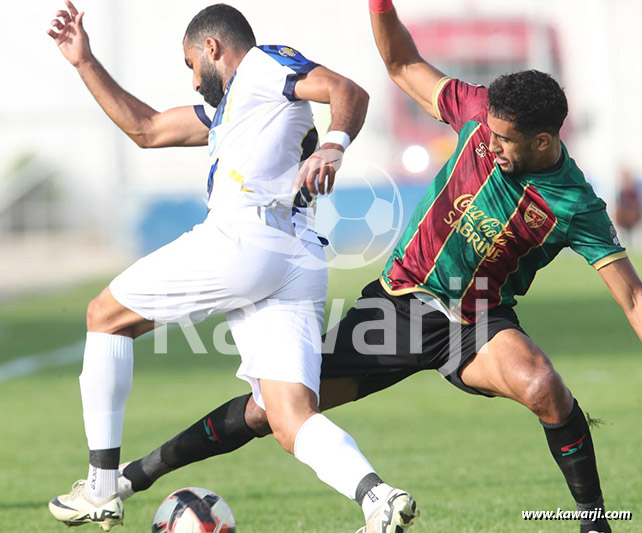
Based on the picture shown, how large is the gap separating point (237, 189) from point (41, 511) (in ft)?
8.88

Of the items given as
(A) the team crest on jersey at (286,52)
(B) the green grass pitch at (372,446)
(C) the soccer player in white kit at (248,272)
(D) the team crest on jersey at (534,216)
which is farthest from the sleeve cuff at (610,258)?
(A) the team crest on jersey at (286,52)

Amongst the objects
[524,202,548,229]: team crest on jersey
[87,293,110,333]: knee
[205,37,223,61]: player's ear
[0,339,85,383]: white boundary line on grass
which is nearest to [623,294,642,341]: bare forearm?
[524,202,548,229]: team crest on jersey

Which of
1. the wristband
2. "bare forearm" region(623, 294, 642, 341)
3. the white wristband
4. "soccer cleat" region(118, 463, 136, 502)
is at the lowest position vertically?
"soccer cleat" region(118, 463, 136, 502)

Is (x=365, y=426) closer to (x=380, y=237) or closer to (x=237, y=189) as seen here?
(x=237, y=189)

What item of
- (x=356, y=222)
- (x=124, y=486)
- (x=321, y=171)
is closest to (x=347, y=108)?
(x=321, y=171)

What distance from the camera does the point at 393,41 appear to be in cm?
542

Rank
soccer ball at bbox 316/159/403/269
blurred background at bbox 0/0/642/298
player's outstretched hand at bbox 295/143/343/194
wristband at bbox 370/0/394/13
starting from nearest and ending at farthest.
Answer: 1. player's outstretched hand at bbox 295/143/343/194
2. wristband at bbox 370/0/394/13
3. soccer ball at bbox 316/159/403/269
4. blurred background at bbox 0/0/642/298

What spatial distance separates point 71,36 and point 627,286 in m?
2.93

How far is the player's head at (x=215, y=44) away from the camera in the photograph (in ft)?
16.3

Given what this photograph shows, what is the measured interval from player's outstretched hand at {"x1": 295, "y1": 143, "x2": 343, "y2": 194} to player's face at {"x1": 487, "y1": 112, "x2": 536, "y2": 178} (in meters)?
0.91

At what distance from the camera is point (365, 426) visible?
9.78 meters

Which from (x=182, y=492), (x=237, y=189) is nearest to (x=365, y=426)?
(x=182, y=492)

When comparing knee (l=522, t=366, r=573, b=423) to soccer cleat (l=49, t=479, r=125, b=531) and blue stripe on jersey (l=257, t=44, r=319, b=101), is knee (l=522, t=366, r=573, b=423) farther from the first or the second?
soccer cleat (l=49, t=479, r=125, b=531)

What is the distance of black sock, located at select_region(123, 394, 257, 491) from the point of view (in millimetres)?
5461
